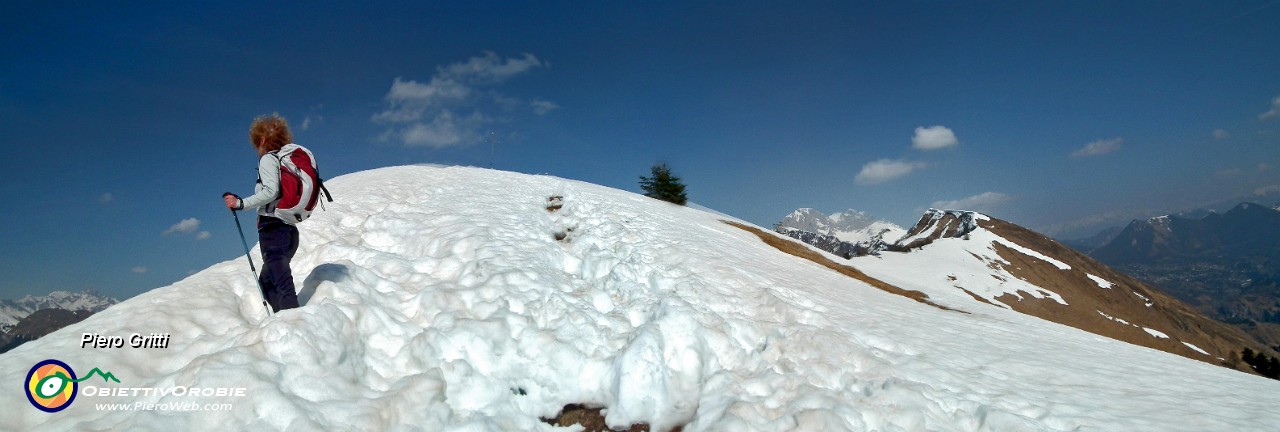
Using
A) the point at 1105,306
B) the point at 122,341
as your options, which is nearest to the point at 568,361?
the point at 122,341

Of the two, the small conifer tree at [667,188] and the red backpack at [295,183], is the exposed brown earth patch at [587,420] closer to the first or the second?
the red backpack at [295,183]

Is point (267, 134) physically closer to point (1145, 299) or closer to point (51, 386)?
point (51, 386)

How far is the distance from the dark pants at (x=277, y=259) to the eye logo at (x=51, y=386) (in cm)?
253

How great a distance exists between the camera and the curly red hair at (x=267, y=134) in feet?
28.2

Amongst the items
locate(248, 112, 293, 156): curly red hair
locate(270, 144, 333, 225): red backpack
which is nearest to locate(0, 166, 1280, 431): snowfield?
locate(270, 144, 333, 225): red backpack

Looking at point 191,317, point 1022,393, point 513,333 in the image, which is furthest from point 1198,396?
point 191,317

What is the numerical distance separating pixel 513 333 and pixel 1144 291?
152m

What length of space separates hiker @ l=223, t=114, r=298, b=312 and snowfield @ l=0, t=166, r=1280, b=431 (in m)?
0.69

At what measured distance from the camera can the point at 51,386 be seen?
5973 mm

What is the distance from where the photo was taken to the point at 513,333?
9156mm

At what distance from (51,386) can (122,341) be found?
1167mm

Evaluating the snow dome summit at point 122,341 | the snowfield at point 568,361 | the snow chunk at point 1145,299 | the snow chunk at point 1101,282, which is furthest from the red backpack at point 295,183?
the snow chunk at point 1145,299

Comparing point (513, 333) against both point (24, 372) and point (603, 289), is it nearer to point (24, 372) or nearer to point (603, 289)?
point (603, 289)

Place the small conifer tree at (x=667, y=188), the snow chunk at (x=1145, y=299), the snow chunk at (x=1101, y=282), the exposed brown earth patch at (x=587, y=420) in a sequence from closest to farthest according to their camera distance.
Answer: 1. the exposed brown earth patch at (x=587, y=420)
2. the small conifer tree at (x=667, y=188)
3. the snow chunk at (x=1101, y=282)
4. the snow chunk at (x=1145, y=299)
